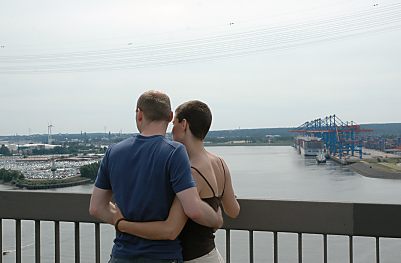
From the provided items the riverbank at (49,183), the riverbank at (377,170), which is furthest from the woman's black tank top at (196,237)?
the riverbank at (377,170)

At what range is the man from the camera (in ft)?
6.64

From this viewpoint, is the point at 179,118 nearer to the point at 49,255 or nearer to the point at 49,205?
the point at 49,205

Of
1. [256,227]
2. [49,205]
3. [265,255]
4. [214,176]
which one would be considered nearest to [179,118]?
[214,176]

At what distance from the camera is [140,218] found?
6.84 ft

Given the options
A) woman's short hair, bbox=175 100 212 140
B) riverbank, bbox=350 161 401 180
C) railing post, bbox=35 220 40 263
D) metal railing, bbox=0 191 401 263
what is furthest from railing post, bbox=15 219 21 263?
riverbank, bbox=350 161 401 180

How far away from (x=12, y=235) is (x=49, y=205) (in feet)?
2.67

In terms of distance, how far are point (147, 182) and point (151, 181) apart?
2 centimetres

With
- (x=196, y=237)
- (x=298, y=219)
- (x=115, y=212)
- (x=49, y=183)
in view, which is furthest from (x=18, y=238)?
(x=49, y=183)

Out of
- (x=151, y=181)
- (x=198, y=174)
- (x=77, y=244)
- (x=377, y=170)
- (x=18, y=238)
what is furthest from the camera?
(x=377, y=170)

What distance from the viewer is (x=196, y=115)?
2201mm

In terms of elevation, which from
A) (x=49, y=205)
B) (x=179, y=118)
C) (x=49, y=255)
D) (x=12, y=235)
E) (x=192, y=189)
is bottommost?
(x=49, y=255)

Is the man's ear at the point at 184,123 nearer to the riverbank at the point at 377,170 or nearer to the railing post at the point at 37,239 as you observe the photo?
the railing post at the point at 37,239

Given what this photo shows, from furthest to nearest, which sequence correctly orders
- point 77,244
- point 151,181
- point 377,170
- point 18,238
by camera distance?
point 377,170 → point 18,238 → point 77,244 → point 151,181

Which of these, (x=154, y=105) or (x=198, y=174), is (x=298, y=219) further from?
(x=154, y=105)
